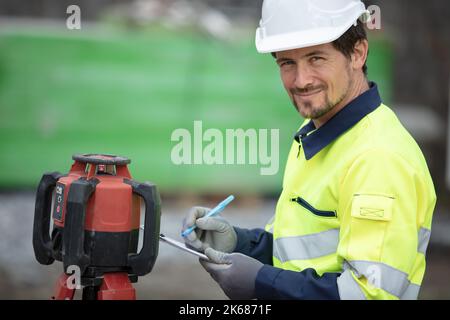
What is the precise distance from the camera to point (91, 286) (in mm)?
2748

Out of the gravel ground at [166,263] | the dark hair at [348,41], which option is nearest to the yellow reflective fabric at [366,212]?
the dark hair at [348,41]

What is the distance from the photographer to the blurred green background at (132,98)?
763 cm

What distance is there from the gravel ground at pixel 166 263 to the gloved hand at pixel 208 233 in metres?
3.22

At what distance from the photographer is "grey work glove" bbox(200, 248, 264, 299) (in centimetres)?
277

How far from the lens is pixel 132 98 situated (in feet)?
25.3

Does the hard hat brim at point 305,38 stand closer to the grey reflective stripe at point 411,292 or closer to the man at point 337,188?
the man at point 337,188

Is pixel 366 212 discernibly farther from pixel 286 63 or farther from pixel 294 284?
pixel 286 63

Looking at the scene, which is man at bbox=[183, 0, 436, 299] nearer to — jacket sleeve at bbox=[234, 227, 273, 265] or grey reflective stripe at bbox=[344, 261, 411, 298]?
grey reflective stripe at bbox=[344, 261, 411, 298]

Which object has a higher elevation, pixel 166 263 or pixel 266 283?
pixel 266 283

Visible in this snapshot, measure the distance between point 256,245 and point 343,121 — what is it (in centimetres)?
68

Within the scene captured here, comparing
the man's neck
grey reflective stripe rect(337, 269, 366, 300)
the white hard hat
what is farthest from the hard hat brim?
grey reflective stripe rect(337, 269, 366, 300)

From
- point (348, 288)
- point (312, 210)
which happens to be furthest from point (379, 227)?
point (312, 210)

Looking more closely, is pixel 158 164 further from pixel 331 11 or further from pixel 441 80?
pixel 331 11

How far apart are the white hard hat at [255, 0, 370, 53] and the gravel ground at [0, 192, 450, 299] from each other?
3.79 meters
